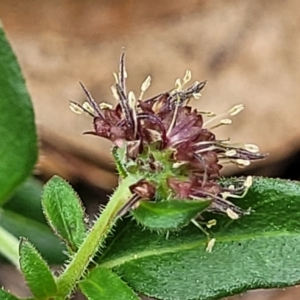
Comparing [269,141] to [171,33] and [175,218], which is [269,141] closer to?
[171,33]

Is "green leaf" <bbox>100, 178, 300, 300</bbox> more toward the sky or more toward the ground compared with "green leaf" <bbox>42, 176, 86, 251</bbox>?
more toward the ground

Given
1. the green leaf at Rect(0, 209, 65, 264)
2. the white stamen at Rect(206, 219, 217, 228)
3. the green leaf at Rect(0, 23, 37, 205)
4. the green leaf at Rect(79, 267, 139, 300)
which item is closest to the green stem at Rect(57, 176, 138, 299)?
the green leaf at Rect(79, 267, 139, 300)


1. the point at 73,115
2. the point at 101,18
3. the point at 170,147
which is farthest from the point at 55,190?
the point at 101,18

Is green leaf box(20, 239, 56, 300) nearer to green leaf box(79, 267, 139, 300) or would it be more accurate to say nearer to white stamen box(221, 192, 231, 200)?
green leaf box(79, 267, 139, 300)

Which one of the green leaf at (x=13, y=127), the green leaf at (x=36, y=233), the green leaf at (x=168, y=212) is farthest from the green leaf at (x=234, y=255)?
the green leaf at (x=36, y=233)

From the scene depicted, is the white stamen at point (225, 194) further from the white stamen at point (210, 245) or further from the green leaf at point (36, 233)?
the green leaf at point (36, 233)
